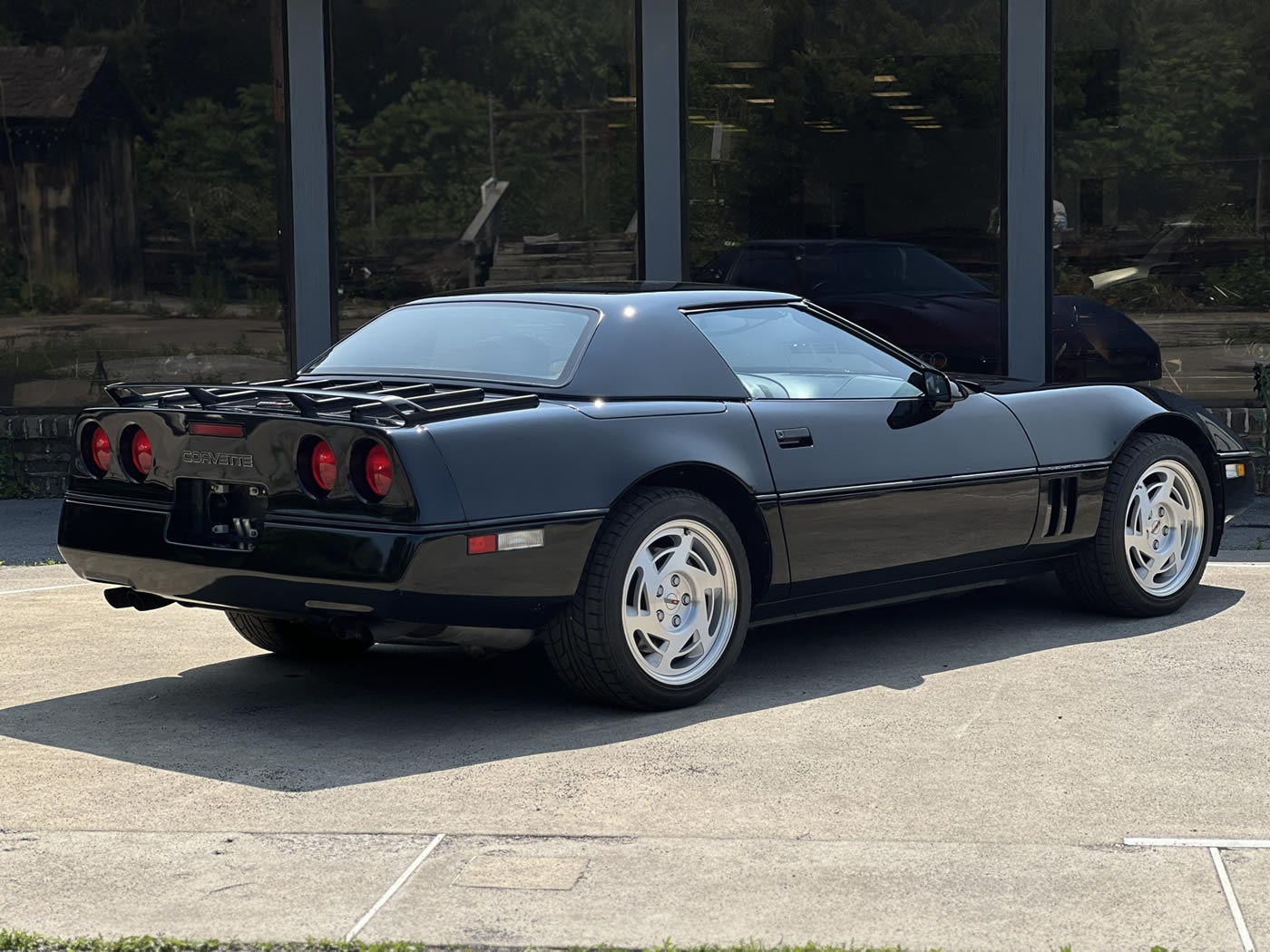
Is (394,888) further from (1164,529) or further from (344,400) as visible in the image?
(1164,529)

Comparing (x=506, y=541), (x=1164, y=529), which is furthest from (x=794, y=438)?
(x=1164, y=529)

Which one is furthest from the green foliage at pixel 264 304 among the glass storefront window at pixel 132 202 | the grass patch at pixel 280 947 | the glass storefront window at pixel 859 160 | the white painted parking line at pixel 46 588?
the grass patch at pixel 280 947

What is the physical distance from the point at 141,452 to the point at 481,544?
1.27 metres

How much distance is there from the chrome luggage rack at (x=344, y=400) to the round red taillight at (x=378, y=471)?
9cm

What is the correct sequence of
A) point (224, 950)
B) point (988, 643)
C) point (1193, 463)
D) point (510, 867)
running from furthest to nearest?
point (1193, 463) → point (988, 643) → point (510, 867) → point (224, 950)

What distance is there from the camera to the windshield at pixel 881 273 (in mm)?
11219

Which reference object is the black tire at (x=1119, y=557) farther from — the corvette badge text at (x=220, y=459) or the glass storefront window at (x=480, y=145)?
the glass storefront window at (x=480, y=145)

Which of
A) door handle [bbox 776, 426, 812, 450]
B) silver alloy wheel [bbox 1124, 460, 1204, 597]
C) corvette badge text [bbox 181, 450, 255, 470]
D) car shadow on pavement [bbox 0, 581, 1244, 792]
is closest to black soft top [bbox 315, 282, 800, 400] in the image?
door handle [bbox 776, 426, 812, 450]

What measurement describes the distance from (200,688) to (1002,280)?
21.6 ft

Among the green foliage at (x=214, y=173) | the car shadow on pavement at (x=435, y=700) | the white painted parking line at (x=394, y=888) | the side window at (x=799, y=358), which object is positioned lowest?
the car shadow on pavement at (x=435, y=700)

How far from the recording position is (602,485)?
541 cm

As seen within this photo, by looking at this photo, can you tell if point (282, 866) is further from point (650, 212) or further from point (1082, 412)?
point (650, 212)

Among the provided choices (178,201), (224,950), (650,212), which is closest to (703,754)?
(224,950)

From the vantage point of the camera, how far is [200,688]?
6066mm
